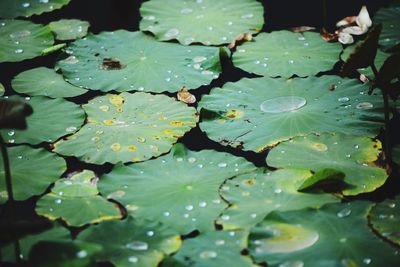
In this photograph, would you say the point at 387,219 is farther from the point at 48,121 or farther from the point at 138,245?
the point at 48,121

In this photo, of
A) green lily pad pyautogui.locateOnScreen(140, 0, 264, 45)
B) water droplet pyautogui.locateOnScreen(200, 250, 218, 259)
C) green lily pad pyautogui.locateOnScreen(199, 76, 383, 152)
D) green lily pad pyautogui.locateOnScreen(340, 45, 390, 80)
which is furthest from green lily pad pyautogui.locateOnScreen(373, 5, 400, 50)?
water droplet pyautogui.locateOnScreen(200, 250, 218, 259)

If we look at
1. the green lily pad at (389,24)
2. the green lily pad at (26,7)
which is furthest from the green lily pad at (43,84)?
the green lily pad at (389,24)

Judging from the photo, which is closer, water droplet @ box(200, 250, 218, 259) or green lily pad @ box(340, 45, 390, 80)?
water droplet @ box(200, 250, 218, 259)

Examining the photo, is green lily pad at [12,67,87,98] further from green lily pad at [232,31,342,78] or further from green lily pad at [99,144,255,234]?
green lily pad at [232,31,342,78]

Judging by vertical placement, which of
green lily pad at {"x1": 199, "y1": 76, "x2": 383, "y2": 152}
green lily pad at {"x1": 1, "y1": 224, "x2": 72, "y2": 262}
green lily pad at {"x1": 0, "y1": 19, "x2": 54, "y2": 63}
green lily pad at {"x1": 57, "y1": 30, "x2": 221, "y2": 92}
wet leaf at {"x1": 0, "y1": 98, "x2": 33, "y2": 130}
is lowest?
green lily pad at {"x1": 1, "y1": 224, "x2": 72, "y2": 262}

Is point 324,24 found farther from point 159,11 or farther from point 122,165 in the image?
point 122,165

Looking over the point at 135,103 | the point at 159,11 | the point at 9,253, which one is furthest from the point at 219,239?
the point at 159,11

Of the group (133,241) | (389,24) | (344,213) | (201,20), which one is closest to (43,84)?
(201,20)
